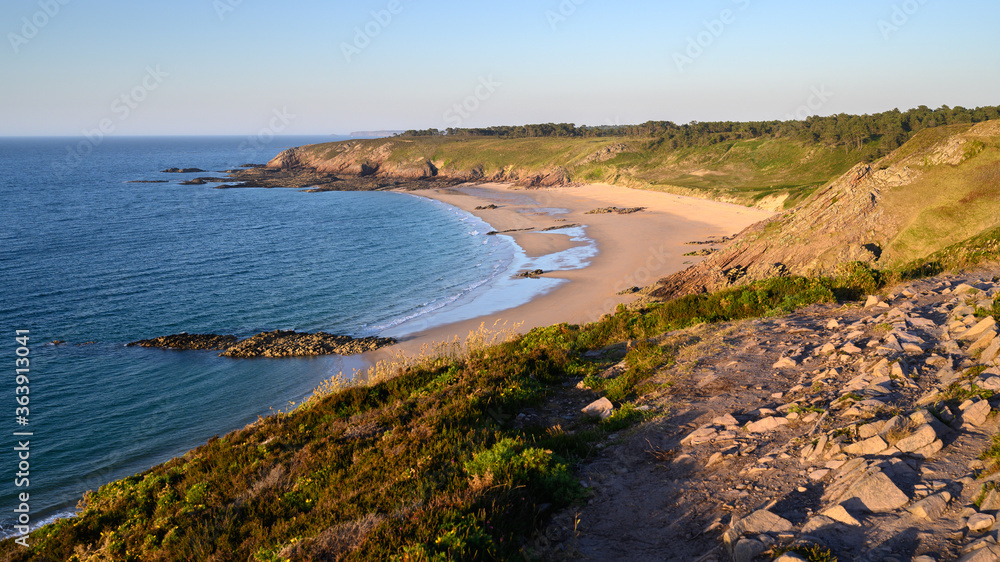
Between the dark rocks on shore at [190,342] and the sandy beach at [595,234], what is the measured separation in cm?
842

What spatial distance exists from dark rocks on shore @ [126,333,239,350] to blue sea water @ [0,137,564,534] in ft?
1.85

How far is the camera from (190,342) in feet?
80.9

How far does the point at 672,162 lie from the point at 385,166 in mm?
62290

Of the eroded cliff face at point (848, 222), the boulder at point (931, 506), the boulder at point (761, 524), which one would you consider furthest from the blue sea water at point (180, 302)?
the boulder at point (931, 506)

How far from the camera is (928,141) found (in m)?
18.7

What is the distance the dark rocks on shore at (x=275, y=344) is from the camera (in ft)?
76.6

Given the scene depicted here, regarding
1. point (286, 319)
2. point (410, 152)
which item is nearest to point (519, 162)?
point (410, 152)

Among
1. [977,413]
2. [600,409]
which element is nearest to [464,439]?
[600,409]

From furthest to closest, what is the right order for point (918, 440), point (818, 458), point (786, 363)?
1. point (786, 363)
2. point (818, 458)
3. point (918, 440)

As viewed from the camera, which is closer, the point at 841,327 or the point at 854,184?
the point at 841,327

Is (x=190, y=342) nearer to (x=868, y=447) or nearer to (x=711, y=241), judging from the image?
(x=868, y=447)

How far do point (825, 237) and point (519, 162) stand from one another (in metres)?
92.7

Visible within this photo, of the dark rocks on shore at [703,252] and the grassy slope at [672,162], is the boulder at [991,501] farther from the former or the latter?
the grassy slope at [672,162]

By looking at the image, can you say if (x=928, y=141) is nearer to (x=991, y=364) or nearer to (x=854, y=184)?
(x=854, y=184)
